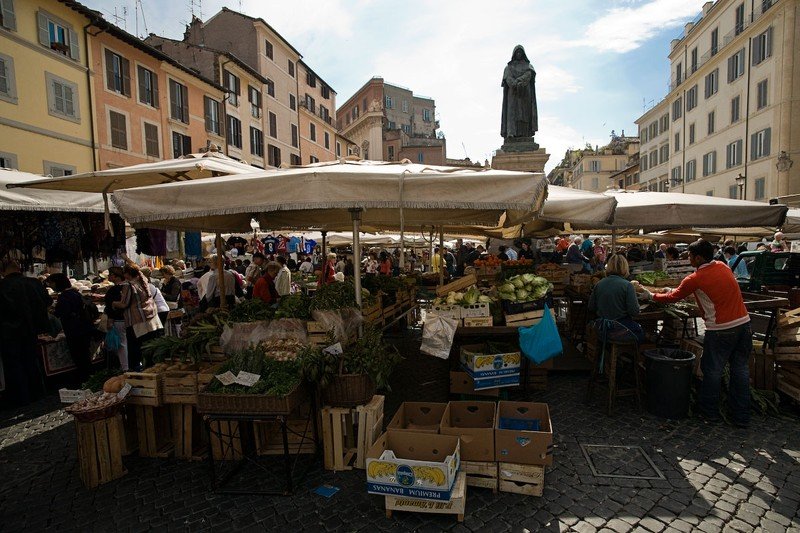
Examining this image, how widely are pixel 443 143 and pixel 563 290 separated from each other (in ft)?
181

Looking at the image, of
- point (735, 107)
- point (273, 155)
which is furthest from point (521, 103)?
point (735, 107)

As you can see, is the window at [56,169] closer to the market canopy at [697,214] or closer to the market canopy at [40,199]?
the market canopy at [40,199]

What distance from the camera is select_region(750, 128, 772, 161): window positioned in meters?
27.6

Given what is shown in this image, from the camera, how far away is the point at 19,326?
19.5 ft

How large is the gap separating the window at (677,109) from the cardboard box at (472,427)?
44.9m

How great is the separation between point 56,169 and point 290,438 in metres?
18.4

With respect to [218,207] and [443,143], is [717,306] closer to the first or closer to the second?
[218,207]

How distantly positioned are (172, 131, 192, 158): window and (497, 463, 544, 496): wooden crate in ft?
79.2

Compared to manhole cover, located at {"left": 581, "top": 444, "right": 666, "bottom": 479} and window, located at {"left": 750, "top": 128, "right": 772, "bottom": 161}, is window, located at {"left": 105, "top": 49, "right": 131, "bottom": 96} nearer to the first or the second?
manhole cover, located at {"left": 581, "top": 444, "right": 666, "bottom": 479}

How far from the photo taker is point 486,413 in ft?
14.2

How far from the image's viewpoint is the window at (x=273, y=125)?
1349 inches

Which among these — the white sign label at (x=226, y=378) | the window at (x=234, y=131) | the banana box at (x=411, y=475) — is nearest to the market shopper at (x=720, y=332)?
the banana box at (x=411, y=475)

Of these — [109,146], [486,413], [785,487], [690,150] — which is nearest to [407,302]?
[486,413]

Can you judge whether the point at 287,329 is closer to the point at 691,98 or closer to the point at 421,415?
the point at 421,415
